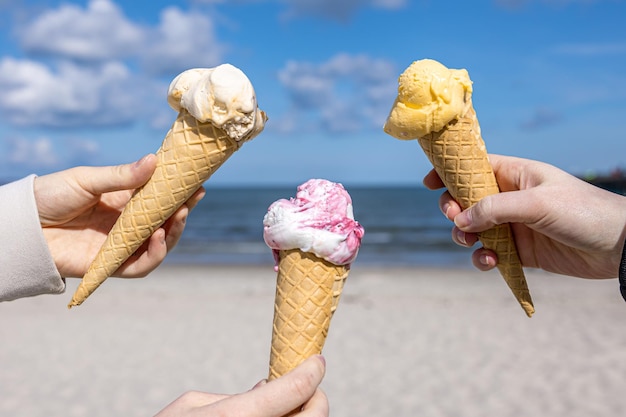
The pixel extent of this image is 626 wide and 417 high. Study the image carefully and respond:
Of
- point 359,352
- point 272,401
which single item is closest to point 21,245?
point 272,401

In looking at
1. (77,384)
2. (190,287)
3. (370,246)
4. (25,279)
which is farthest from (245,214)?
(25,279)

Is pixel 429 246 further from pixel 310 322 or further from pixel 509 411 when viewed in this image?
pixel 310 322

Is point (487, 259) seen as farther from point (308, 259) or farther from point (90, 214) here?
point (90, 214)

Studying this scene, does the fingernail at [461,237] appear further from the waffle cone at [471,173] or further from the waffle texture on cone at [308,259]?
the waffle texture on cone at [308,259]

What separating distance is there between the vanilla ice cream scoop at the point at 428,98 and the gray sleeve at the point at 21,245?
1860mm

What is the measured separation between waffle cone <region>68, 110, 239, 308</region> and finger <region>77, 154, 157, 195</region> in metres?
0.05

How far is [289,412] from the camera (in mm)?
2383

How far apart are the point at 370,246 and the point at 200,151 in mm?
19803

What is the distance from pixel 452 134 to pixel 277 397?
1449mm

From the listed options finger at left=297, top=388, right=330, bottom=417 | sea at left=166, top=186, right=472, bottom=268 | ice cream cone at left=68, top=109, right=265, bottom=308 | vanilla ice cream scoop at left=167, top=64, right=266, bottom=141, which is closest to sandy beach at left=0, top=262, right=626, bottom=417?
ice cream cone at left=68, top=109, right=265, bottom=308

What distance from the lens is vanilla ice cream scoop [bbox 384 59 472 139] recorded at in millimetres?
2658

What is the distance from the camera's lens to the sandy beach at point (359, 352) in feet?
22.7

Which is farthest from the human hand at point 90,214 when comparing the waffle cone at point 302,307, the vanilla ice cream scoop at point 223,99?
the waffle cone at point 302,307

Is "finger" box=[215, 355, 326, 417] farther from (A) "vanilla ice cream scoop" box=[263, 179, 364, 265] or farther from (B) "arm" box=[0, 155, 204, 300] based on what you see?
(B) "arm" box=[0, 155, 204, 300]
